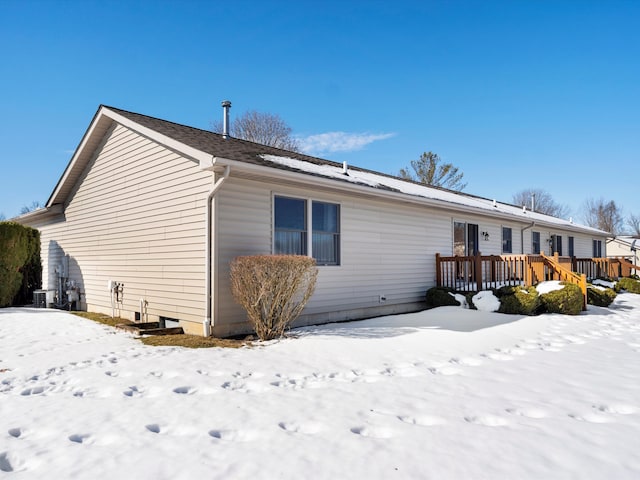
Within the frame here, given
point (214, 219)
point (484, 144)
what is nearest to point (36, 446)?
point (214, 219)

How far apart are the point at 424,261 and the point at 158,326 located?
21.9ft

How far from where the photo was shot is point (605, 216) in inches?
1934

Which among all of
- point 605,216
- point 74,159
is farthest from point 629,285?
point 605,216

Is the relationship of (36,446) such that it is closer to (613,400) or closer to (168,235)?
(613,400)

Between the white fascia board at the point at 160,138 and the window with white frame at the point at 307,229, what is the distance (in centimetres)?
157

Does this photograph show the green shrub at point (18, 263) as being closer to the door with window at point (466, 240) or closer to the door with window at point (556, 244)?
the door with window at point (466, 240)

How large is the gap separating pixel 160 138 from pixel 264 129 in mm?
21265

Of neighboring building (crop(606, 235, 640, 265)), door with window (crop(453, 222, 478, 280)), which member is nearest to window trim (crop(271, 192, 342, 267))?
door with window (crop(453, 222, 478, 280))

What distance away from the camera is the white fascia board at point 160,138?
6.28 meters

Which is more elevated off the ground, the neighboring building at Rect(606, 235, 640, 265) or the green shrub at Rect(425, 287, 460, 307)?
the neighboring building at Rect(606, 235, 640, 265)

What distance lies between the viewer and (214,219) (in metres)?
6.32

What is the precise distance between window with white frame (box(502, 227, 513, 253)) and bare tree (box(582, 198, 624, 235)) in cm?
4321

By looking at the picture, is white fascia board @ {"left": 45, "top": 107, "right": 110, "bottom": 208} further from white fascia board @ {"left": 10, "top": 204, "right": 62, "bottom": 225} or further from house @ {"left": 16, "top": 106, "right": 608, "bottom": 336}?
white fascia board @ {"left": 10, "top": 204, "right": 62, "bottom": 225}

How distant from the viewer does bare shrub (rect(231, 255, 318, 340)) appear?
5984mm
